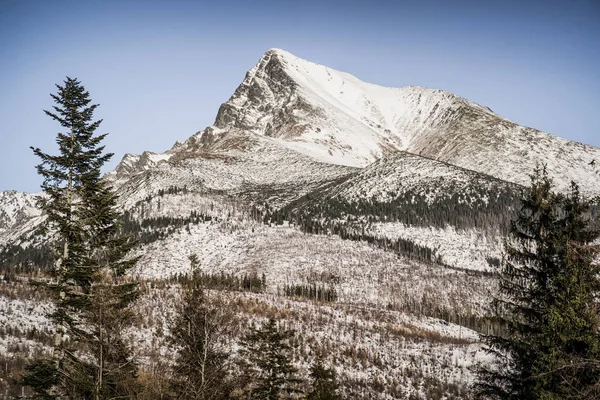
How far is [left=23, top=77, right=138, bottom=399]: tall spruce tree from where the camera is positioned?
53.0ft

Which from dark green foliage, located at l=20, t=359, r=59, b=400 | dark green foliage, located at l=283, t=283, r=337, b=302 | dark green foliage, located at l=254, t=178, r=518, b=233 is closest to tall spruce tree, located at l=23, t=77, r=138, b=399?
dark green foliage, located at l=20, t=359, r=59, b=400

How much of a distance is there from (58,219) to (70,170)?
2.71 m

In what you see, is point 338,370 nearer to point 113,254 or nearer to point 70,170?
point 113,254

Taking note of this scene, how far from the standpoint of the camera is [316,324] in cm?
5222

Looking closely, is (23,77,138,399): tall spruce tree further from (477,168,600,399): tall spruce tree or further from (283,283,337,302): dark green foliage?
(283,283,337,302): dark green foliage

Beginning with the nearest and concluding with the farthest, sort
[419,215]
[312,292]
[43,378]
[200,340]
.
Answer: [43,378] → [200,340] → [312,292] → [419,215]

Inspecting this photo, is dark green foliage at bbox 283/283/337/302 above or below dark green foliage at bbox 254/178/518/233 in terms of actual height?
below

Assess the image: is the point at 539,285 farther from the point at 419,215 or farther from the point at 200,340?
the point at 419,215

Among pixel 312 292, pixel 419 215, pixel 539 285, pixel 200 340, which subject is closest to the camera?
pixel 539 285

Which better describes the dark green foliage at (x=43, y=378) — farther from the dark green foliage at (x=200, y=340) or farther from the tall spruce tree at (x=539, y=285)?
the tall spruce tree at (x=539, y=285)

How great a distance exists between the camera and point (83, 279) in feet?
62.3

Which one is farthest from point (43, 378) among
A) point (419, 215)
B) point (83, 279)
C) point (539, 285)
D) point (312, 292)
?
point (419, 215)


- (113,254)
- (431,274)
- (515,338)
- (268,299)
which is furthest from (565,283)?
(431,274)

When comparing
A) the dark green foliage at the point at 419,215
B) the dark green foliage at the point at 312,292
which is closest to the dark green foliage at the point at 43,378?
the dark green foliage at the point at 312,292
